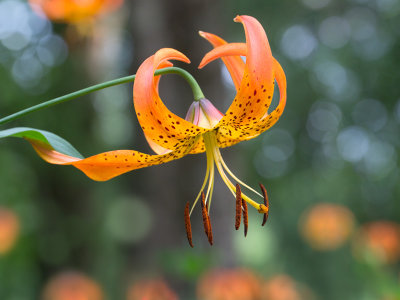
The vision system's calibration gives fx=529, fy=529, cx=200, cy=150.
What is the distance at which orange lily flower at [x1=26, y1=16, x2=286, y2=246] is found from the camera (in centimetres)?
76

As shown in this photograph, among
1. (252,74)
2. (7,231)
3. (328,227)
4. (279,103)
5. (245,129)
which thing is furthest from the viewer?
(328,227)

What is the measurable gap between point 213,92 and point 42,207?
114 inches

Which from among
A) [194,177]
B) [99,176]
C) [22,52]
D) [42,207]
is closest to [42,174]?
[42,207]

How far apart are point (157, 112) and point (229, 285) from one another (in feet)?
6.65

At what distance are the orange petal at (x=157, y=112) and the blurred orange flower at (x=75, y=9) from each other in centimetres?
280

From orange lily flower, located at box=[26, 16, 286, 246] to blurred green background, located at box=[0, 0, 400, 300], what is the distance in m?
0.28

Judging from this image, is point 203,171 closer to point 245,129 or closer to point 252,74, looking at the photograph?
point 245,129

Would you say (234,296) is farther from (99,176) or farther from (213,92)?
(99,176)

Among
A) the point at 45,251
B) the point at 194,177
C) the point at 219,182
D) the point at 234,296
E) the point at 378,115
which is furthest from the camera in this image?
the point at 378,115

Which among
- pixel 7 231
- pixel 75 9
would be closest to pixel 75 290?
pixel 7 231

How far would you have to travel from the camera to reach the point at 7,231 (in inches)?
157

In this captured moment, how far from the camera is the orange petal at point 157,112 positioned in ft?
2.45

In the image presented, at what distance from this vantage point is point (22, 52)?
5.72 metres

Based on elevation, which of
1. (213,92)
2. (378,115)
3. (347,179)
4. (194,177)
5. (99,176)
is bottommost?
(347,179)
